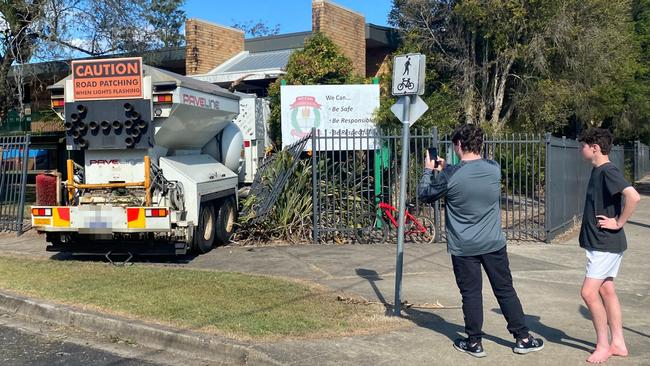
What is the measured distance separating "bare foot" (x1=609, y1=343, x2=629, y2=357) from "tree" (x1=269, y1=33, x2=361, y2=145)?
11040 millimetres

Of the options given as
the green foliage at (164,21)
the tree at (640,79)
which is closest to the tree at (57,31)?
the green foliage at (164,21)

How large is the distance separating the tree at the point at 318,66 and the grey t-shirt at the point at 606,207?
10.8 m

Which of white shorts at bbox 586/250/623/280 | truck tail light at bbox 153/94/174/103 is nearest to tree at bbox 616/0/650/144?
truck tail light at bbox 153/94/174/103

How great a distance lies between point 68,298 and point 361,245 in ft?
18.3

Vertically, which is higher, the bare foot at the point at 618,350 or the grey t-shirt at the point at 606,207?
the grey t-shirt at the point at 606,207

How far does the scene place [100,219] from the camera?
916 cm

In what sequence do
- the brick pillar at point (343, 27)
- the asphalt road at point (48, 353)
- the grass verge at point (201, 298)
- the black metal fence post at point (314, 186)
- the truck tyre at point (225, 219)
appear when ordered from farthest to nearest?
1. the brick pillar at point (343, 27)
2. the black metal fence post at point (314, 186)
3. the truck tyre at point (225, 219)
4. the grass verge at point (201, 298)
5. the asphalt road at point (48, 353)

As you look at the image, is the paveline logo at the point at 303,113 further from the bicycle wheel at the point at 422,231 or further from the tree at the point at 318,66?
the bicycle wheel at the point at 422,231

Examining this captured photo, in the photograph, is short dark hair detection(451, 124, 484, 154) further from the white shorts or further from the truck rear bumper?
the truck rear bumper

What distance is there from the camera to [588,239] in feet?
16.4

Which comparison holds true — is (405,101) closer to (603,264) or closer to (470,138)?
(470,138)

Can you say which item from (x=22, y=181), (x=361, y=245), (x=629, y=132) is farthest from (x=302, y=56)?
(x=629, y=132)

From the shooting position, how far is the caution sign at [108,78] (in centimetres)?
912

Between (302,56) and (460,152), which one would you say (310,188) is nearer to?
(302,56)
